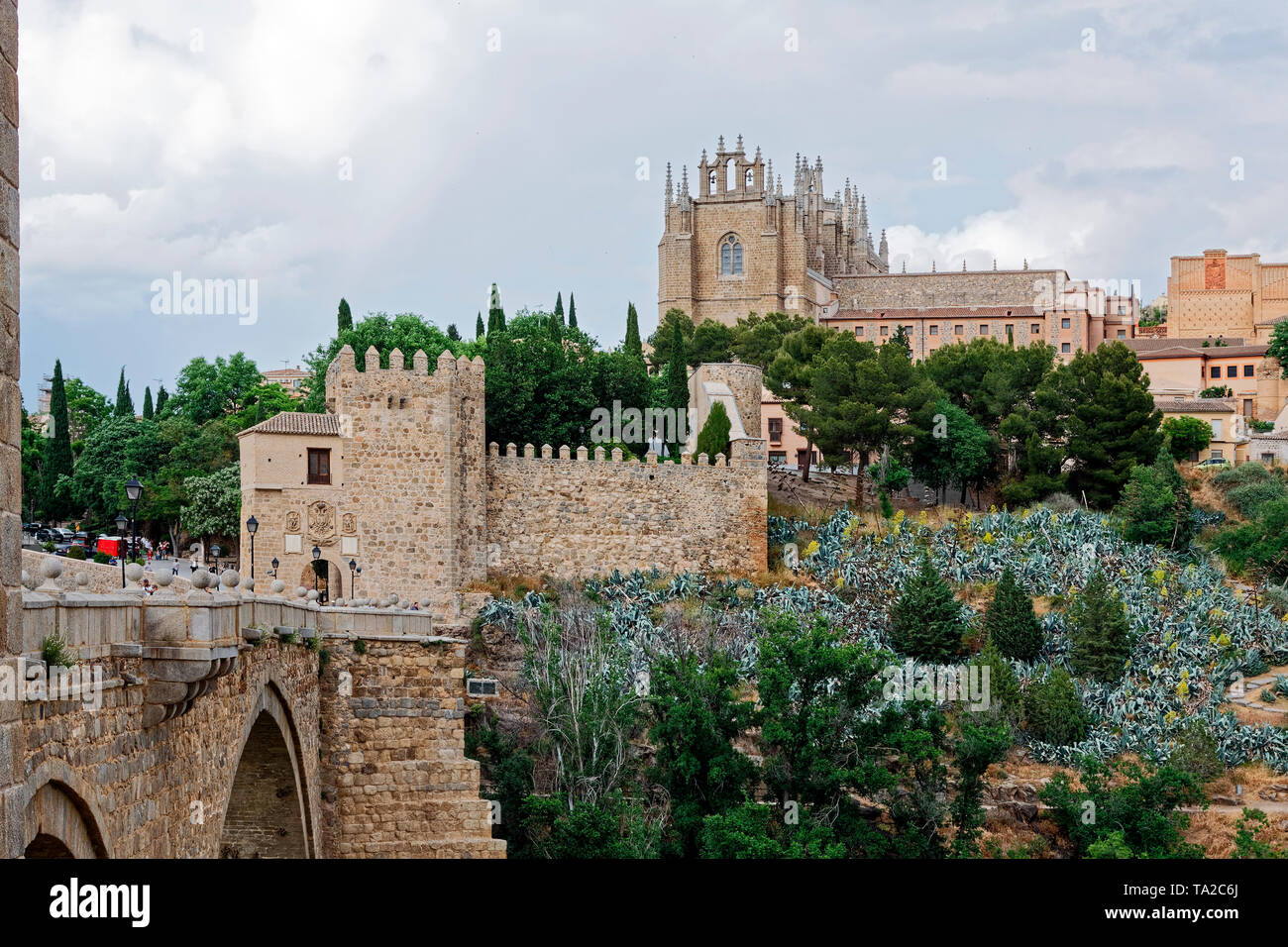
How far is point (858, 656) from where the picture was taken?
22656 mm

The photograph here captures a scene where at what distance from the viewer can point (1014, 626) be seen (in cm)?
2784

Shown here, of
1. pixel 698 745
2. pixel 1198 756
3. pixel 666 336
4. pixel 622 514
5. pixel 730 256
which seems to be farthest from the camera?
pixel 730 256

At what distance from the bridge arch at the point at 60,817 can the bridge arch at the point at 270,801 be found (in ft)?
16.6

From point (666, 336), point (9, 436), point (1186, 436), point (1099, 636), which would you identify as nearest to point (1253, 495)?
point (1186, 436)

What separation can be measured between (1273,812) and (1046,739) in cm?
389

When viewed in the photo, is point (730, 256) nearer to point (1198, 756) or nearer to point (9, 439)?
point (1198, 756)

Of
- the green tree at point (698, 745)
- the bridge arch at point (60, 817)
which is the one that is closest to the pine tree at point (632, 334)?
the green tree at point (698, 745)

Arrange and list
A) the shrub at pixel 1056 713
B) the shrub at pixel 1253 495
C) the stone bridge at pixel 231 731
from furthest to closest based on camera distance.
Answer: the shrub at pixel 1253 495, the shrub at pixel 1056 713, the stone bridge at pixel 231 731

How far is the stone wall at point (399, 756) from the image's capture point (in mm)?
14352

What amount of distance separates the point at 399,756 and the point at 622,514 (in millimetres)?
16353

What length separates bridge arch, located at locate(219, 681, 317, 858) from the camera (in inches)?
480

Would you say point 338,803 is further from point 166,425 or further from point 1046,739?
point 166,425

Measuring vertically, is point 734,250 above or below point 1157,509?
above

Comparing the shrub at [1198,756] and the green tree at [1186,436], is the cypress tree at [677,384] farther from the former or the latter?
the shrub at [1198,756]
